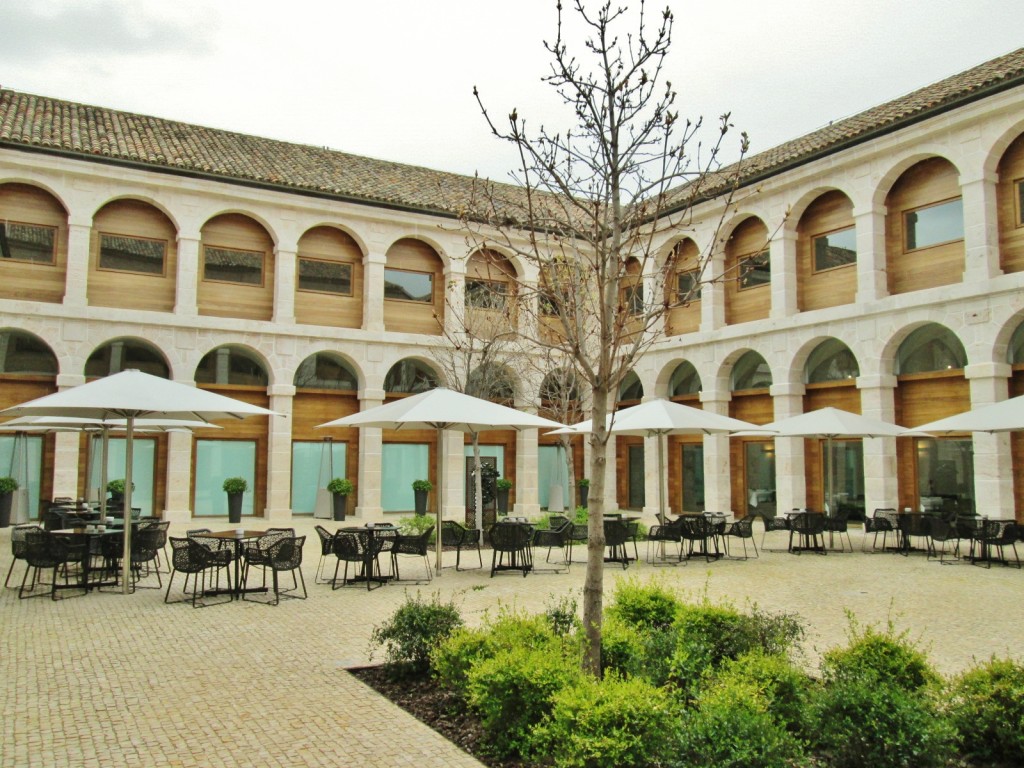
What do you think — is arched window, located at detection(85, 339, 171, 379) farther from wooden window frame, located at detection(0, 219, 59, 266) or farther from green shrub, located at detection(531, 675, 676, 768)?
green shrub, located at detection(531, 675, 676, 768)

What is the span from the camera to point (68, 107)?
22.9m

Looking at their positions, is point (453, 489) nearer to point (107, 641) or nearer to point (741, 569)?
point (741, 569)

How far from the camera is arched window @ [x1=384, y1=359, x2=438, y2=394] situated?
969 inches

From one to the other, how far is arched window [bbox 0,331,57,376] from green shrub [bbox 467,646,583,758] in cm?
1875

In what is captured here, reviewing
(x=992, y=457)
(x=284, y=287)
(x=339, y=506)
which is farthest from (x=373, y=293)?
(x=992, y=457)

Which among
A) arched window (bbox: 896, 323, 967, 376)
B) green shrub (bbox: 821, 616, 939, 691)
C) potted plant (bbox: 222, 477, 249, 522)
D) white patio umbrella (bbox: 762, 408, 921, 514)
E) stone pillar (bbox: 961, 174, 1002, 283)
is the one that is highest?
stone pillar (bbox: 961, 174, 1002, 283)

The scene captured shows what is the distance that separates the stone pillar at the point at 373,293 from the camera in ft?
77.8

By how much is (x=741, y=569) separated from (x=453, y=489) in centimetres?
1248

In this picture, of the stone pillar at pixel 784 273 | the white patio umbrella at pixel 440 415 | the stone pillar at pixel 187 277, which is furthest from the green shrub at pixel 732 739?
the stone pillar at pixel 187 277

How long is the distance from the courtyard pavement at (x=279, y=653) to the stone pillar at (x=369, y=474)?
938 cm

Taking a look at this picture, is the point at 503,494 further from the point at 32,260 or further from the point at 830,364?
the point at 32,260

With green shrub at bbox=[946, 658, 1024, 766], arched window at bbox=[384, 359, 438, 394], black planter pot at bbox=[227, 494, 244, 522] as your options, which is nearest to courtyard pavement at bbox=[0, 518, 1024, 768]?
green shrub at bbox=[946, 658, 1024, 766]

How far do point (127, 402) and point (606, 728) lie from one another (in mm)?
8085

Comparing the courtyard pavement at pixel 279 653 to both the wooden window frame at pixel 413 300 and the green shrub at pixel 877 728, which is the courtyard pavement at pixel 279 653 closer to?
the green shrub at pixel 877 728
